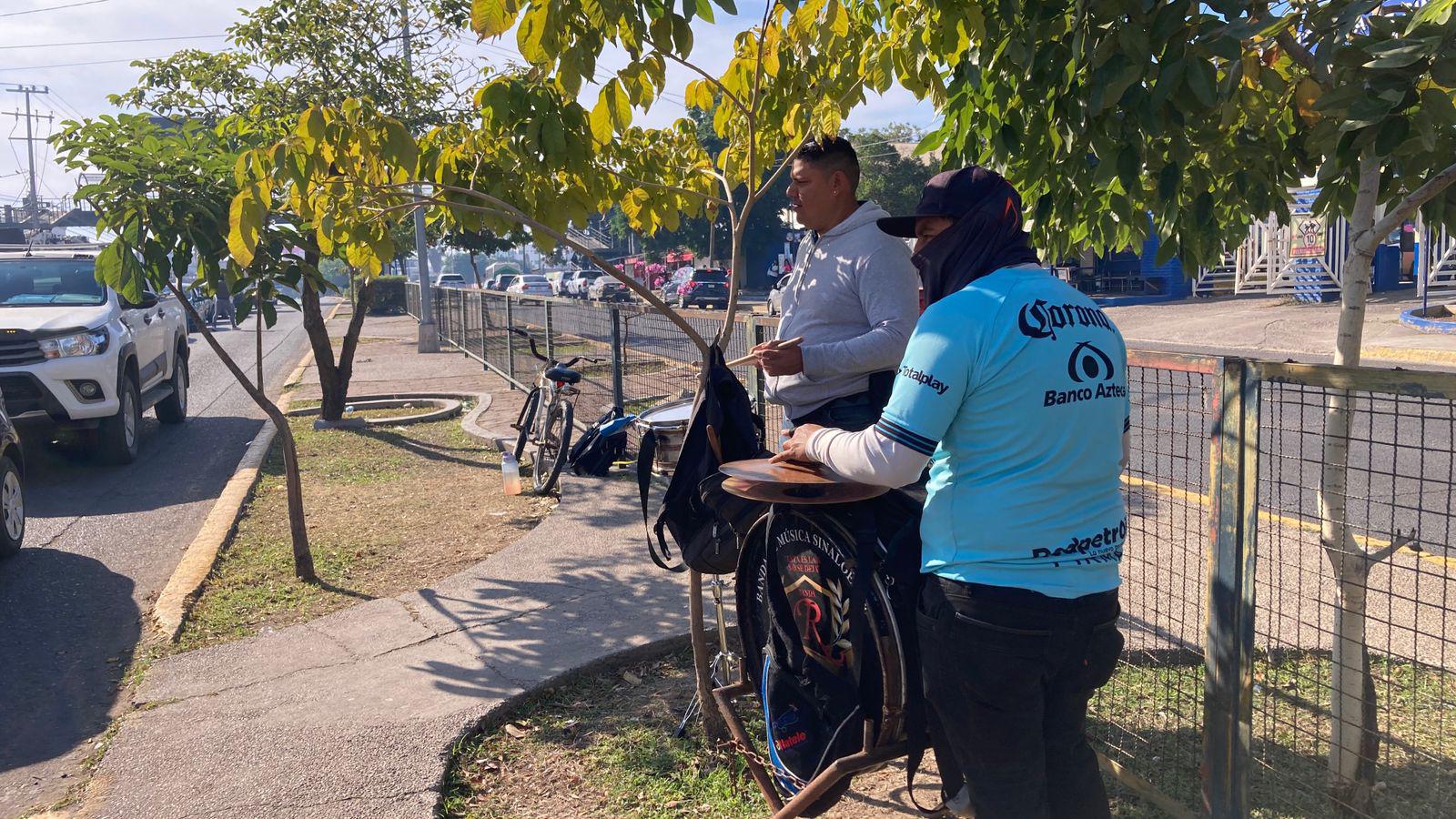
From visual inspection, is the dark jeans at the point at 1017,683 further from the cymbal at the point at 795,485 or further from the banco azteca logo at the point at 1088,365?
the banco azteca logo at the point at 1088,365

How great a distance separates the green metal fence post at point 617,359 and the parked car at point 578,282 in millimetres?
41524

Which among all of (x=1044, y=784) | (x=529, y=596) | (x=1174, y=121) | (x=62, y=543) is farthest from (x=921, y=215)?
(x=62, y=543)

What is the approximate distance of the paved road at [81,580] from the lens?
188 inches

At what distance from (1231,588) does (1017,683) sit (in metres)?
0.93

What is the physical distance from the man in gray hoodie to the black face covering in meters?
0.79

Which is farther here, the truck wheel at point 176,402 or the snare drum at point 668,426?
the truck wheel at point 176,402

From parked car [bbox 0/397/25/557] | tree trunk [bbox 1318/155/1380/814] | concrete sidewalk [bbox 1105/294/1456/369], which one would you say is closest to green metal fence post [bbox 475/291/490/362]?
parked car [bbox 0/397/25/557]

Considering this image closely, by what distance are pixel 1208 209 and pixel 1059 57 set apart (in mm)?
755

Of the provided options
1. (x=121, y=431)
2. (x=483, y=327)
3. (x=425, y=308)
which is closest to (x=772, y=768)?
(x=121, y=431)

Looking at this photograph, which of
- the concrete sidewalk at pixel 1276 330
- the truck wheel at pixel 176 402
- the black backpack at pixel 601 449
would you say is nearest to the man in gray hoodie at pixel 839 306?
the black backpack at pixel 601 449

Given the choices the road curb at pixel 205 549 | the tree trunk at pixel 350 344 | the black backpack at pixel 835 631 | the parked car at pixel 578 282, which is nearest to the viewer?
the black backpack at pixel 835 631

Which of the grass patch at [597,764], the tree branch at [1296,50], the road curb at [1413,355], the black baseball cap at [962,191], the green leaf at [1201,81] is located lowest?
the grass patch at [597,764]

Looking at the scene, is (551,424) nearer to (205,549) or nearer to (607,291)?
(205,549)

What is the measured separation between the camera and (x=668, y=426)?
23.3ft
